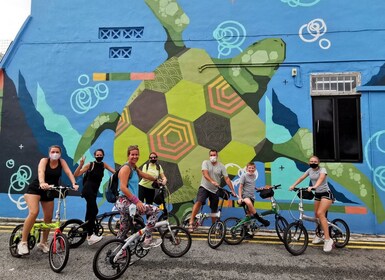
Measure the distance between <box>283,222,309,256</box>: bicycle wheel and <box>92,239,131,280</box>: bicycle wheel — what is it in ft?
10.1

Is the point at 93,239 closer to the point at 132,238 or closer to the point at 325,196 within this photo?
the point at 132,238

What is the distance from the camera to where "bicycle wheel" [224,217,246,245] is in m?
6.09

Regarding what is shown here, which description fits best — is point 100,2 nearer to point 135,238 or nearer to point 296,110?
point 296,110

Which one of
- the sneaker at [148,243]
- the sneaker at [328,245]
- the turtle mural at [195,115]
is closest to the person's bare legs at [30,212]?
the sneaker at [148,243]

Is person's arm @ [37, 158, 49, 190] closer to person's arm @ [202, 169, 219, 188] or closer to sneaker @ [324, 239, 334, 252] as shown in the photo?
person's arm @ [202, 169, 219, 188]

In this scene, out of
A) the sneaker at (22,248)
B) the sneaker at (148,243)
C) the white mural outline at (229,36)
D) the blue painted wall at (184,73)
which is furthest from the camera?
the white mural outline at (229,36)

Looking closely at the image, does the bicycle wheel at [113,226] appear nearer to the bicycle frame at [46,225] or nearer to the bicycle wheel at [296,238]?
the bicycle frame at [46,225]

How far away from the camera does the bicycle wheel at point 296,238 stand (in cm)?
549

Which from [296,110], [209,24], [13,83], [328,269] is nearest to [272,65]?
[296,110]

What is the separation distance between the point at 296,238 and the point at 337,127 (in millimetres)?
3627

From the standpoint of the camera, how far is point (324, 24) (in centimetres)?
785

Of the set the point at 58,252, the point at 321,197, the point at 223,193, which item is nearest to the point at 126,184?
the point at 58,252

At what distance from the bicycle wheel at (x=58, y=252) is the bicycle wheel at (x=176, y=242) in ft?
5.35

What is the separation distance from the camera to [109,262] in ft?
13.8
